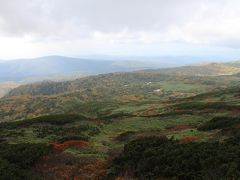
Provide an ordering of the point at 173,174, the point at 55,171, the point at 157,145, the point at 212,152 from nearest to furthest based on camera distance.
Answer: the point at 173,174 → the point at 212,152 → the point at 55,171 → the point at 157,145

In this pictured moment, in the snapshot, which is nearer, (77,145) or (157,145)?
(157,145)

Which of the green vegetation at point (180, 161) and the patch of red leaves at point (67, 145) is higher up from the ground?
the green vegetation at point (180, 161)

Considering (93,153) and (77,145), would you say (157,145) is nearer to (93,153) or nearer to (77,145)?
(93,153)

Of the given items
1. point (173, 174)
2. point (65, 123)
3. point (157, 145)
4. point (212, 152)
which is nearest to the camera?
point (173, 174)

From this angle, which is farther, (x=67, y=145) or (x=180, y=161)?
(x=67, y=145)

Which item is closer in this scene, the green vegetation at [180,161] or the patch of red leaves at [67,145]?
the green vegetation at [180,161]

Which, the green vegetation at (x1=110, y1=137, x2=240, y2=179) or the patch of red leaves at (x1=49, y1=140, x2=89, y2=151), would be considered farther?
the patch of red leaves at (x1=49, y1=140, x2=89, y2=151)

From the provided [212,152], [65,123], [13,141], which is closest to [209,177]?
[212,152]

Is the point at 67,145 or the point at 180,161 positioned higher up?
the point at 180,161

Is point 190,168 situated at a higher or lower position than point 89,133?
higher

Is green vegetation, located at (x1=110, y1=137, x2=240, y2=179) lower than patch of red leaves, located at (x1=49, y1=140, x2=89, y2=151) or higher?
higher
